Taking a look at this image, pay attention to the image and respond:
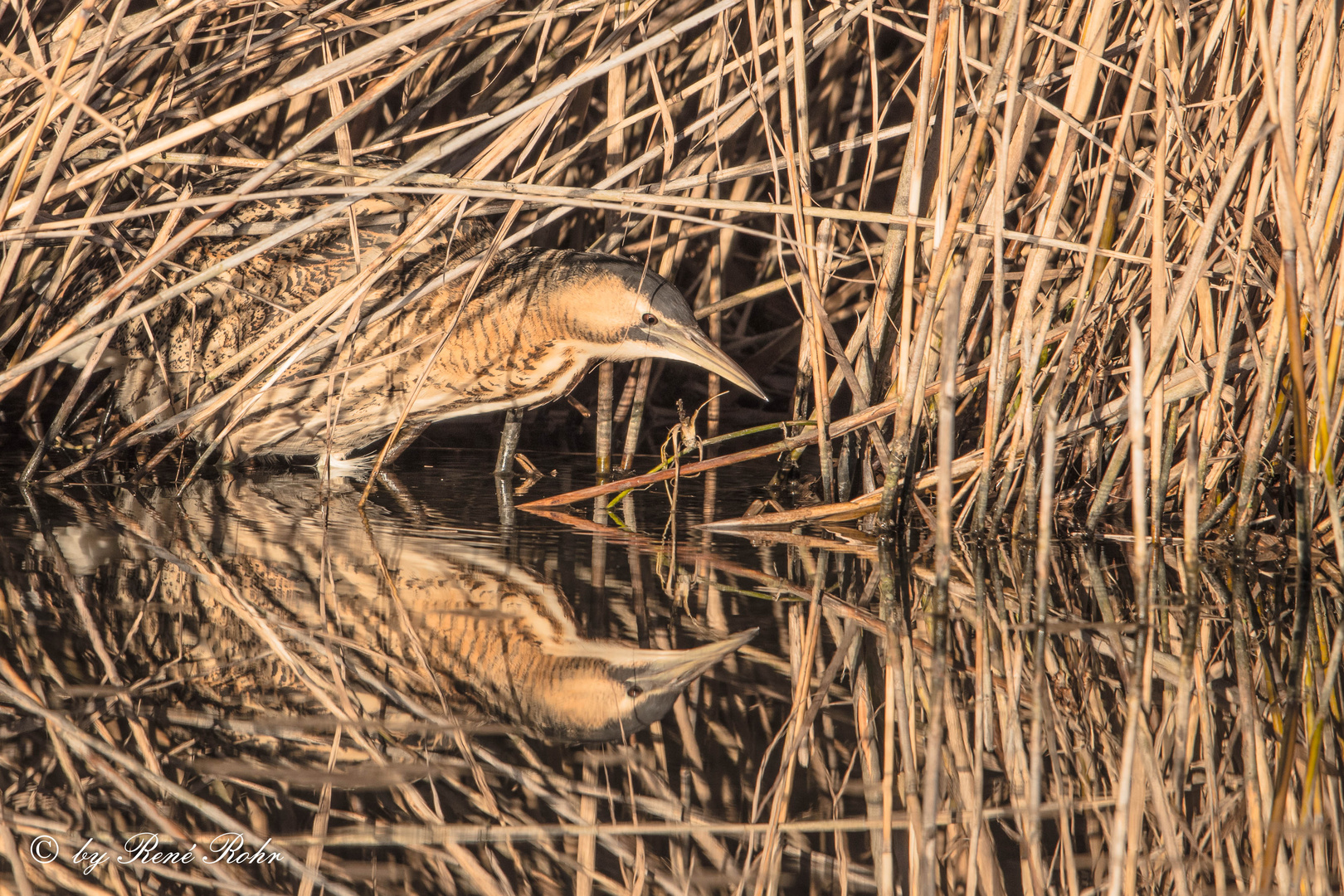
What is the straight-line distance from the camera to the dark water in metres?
1.29

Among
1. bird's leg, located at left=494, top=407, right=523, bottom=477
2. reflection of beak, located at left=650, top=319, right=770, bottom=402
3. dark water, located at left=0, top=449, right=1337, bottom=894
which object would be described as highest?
reflection of beak, located at left=650, top=319, right=770, bottom=402

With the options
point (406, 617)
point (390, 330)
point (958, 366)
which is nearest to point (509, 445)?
point (390, 330)

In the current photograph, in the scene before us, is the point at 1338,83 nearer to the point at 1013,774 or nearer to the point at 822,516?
the point at 822,516

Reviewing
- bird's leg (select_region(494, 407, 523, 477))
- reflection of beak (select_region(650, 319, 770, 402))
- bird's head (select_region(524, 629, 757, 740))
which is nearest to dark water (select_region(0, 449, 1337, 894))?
bird's head (select_region(524, 629, 757, 740))

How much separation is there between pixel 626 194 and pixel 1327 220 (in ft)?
4.15

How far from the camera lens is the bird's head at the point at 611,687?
1.58 meters

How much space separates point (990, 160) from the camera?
8.55 feet

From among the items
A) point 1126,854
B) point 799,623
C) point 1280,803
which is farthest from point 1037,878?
point 799,623

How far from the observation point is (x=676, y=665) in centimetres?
177
